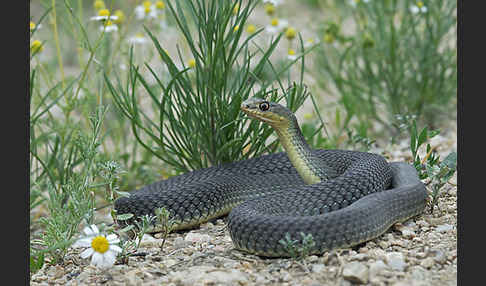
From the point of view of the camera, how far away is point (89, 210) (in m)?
4.28

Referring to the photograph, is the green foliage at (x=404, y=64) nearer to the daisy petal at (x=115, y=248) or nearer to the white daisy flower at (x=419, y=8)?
the white daisy flower at (x=419, y=8)

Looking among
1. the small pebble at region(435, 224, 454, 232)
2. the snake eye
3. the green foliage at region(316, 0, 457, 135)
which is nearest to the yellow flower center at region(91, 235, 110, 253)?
the snake eye

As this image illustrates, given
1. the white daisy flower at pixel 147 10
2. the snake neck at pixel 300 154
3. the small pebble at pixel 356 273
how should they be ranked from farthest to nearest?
the white daisy flower at pixel 147 10
the snake neck at pixel 300 154
the small pebble at pixel 356 273

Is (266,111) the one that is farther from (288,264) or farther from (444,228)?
(444,228)

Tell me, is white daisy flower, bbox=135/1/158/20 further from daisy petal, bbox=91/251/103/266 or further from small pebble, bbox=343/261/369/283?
small pebble, bbox=343/261/369/283

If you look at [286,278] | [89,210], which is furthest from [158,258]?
[286,278]

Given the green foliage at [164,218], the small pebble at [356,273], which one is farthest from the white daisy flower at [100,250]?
the small pebble at [356,273]

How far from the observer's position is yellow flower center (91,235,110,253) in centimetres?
385

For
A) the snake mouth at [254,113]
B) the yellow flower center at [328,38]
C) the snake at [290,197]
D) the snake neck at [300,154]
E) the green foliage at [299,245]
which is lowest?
the green foliage at [299,245]

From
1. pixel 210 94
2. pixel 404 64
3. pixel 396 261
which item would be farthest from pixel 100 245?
pixel 404 64

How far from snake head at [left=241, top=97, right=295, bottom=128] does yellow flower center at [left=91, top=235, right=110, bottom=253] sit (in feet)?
5.03

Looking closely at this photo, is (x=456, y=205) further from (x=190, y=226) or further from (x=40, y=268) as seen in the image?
(x=40, y=268)

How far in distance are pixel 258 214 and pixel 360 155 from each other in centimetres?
140

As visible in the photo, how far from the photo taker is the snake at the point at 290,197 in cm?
399
